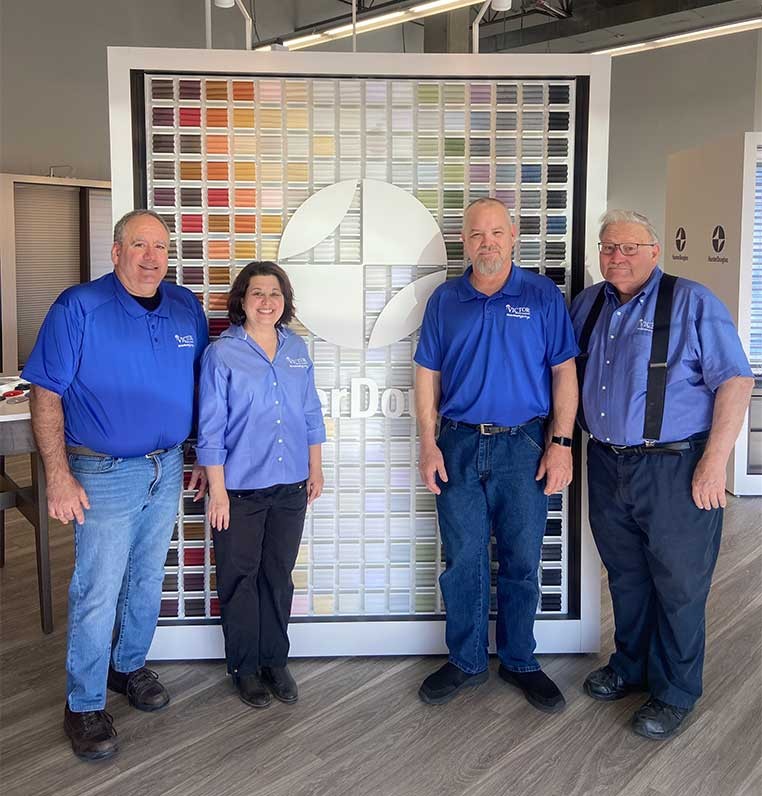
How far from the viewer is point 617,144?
10883 mm

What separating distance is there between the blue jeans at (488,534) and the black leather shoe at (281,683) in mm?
557

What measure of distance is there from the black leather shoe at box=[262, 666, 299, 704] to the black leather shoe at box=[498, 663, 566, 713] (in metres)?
0.74

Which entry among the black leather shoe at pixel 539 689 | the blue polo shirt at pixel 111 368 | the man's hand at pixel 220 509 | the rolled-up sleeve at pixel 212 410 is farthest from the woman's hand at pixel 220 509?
the black leather shoe at pixel 539 689

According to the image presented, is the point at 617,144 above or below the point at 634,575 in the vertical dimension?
above

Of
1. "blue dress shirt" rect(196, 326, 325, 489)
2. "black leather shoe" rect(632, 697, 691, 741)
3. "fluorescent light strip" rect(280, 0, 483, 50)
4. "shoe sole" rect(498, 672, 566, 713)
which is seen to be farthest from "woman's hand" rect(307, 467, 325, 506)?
"fluorescent light strip" rect(280, 0, 483, 50)

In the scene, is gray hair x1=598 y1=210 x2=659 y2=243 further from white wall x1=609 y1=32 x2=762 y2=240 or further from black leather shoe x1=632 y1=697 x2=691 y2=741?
white wall x1=609 y1=32 x2=762 y2=240

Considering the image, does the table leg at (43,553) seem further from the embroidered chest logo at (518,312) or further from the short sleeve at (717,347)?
the short sleeve at (717,347)

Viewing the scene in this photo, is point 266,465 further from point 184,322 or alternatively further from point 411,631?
point 411,631

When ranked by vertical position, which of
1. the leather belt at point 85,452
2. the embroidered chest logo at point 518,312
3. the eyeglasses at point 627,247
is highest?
the eyeglasses at point 627,247

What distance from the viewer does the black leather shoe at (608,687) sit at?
276 cm

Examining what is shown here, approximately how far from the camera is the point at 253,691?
2725 mm

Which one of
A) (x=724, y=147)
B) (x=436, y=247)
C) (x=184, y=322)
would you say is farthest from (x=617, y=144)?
(x=184, y=322)

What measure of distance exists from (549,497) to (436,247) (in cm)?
101

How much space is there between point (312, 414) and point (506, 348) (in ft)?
2.21
